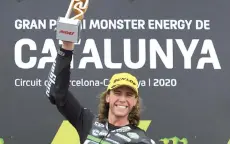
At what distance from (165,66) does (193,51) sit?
0.57 feet

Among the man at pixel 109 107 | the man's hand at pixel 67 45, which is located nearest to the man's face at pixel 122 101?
the man at pixel 109 107

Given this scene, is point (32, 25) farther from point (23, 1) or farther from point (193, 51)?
point (193, 51)

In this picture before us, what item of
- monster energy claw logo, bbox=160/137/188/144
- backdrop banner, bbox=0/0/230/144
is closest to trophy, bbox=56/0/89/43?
backdrop banner, bbox=0/0/230/144

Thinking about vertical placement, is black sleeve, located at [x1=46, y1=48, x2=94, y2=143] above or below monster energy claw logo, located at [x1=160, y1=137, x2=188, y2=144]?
above

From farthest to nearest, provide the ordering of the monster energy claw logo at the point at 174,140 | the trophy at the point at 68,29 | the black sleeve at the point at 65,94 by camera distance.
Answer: the monster energy claw logo at the point at 174,140, the black sleeve at the point at 65,94, the trophy at the point at 68,29

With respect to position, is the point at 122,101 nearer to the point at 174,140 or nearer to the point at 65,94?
the point at 65,94

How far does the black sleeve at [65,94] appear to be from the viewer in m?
1.69

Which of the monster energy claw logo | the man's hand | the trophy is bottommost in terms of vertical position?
the monster energy claw logo

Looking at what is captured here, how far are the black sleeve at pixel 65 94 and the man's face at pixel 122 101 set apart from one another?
0.14 metres

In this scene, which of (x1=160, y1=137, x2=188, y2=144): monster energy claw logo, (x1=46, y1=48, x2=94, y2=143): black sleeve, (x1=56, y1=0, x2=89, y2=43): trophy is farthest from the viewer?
(x1=160, y1=137, x2=188, y2=144): monster energy claw logo

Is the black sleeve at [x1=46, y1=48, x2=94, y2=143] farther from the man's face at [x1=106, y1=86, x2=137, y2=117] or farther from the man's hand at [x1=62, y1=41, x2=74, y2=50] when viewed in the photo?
the man's face at [x1=106, y1=86, x2=137, y2=117]

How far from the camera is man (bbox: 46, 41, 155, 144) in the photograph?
1694 millimetres

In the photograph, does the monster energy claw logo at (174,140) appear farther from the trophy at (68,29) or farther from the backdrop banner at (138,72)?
the trophy at (68,29)
